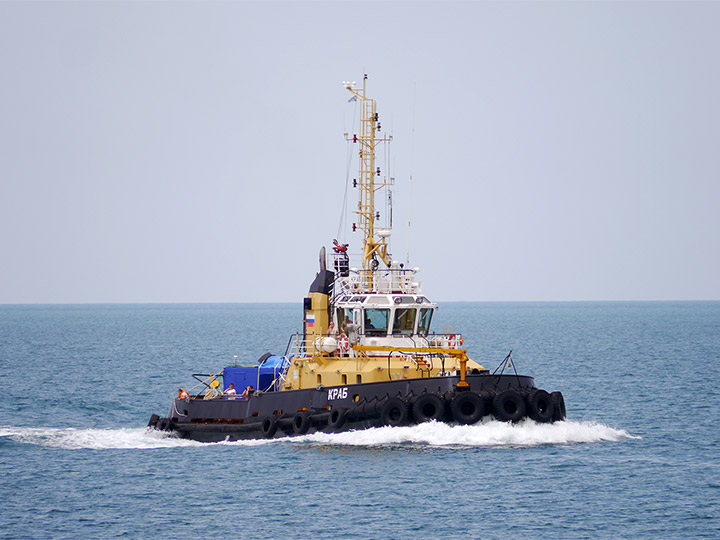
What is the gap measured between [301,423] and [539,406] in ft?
23.0

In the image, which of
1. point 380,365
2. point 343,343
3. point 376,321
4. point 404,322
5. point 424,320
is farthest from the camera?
point 424,320

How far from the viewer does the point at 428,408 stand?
91.5ft

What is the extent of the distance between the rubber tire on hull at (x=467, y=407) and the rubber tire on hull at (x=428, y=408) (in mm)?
338

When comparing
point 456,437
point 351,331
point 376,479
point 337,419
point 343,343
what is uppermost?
point 351,331

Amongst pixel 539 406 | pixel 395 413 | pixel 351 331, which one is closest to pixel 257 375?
pixel 351 331

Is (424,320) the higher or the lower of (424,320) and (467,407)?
the higher

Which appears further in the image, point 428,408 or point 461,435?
point 461,435

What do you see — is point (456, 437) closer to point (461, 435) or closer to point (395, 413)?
point (461, 435)

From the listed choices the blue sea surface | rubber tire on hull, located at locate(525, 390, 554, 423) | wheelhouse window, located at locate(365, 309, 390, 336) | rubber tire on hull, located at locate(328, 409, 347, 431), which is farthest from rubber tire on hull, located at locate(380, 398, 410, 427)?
rubber tire on hull, located at locate(525, 390, 554, 423)

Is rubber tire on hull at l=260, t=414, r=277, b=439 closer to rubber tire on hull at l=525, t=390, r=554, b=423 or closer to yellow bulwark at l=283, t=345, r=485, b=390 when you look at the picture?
A: yellow bulwark at l=283, t=345, r=485, b=390

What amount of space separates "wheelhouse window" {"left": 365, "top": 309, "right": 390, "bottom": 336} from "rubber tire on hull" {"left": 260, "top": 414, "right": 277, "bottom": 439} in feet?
12.8

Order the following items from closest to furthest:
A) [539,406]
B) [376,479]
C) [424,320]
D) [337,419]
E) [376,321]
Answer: [376,479] < [539,406] < [337,419] < [376,321] < [424,320]

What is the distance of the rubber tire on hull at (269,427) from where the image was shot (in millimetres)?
30328

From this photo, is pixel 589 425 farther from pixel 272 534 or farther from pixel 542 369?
pixel 542 369
